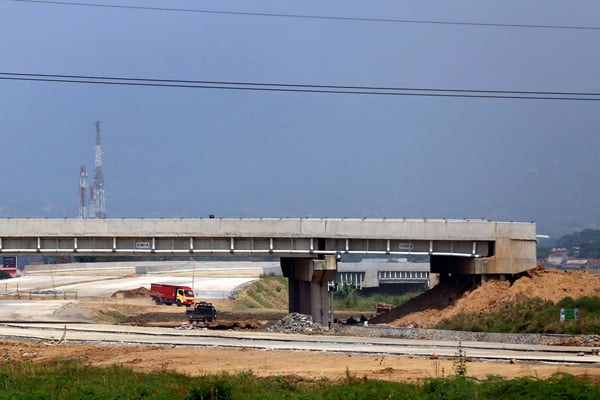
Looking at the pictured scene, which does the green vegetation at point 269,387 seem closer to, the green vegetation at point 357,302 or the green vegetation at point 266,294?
the green vegetation at point 357,302

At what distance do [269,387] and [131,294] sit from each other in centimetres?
8101

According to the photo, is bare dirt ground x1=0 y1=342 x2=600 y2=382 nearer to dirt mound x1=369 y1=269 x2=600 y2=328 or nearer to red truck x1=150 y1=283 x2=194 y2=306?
dirt mound x1=369 y1=269 x2=600 y2=328

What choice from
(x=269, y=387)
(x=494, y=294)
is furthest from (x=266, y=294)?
(x=269, y=387)

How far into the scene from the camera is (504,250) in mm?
71438

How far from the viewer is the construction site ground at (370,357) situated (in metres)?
37.7

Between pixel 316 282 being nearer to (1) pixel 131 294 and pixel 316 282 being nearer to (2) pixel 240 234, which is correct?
(2) pixel 240 234

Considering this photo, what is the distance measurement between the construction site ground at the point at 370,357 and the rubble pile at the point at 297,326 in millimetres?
3495

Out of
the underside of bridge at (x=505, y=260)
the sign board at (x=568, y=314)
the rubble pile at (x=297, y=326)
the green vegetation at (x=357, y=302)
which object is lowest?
the green vegetation at (x=357, y=302)

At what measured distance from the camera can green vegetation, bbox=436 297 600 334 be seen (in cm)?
5781

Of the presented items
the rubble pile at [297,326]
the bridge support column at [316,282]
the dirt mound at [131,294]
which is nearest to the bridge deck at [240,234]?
the bridge support column at [316,282]

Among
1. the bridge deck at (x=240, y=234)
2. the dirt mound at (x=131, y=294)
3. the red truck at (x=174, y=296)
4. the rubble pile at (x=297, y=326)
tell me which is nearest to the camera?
the rubble pile at (x=297, y=326)

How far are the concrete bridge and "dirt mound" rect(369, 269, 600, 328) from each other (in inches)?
59.6

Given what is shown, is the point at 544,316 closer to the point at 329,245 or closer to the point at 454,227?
the point at 454,227

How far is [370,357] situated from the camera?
43.2 m
